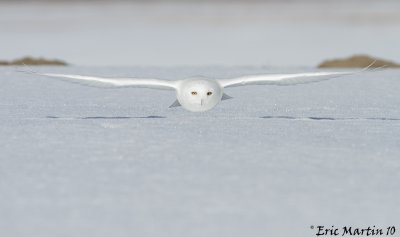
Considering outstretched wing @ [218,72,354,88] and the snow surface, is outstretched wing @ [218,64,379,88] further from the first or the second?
the snow surface

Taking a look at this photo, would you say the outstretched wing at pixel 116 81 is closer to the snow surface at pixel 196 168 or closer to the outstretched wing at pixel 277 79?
the snow surface at pixel 196 168

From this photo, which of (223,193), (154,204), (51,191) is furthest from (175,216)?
(51,191)

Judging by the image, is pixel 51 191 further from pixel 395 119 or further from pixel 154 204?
pixel 395 119

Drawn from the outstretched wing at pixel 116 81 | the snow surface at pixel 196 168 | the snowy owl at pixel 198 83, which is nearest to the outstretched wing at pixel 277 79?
the snowy owl at pixel 198 83

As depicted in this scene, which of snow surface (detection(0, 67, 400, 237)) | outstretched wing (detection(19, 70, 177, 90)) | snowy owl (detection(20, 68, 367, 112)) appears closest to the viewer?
snow surface (detection(0, 67, 400, 237))

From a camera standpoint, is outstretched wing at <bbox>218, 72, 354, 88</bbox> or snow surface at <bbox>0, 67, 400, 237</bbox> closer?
snow surface at <bbox>0, 67, 400, 237</bbox>

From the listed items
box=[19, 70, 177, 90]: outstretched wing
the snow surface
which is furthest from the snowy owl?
the snow surface
